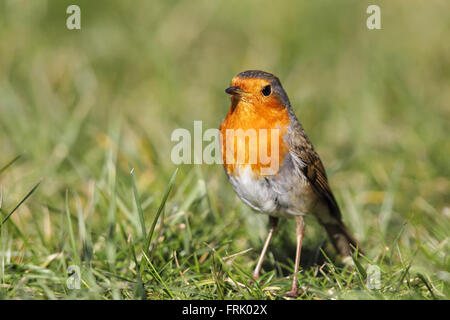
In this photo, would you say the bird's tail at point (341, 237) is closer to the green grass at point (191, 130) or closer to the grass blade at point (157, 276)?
the green grass at point (191, 130)

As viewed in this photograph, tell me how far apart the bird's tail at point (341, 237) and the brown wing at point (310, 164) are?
81 mm

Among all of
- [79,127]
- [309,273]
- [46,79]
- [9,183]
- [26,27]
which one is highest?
[26,27]

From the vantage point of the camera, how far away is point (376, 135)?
18.3ft

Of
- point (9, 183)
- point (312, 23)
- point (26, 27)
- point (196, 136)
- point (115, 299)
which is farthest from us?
point (312, 23)

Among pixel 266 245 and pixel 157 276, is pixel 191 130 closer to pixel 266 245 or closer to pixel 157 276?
pixel 266 245

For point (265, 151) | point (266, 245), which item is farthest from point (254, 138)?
point (266, 245)

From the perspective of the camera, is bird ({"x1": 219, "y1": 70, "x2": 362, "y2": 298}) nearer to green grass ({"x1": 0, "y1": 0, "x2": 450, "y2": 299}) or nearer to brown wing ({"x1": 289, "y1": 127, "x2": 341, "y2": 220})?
brown wing ({"x1": 289, "y1": 127, "x2": 341, "y2": 220})

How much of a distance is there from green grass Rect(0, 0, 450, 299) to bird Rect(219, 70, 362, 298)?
332 mm

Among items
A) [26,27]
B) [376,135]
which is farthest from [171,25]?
[376,135]

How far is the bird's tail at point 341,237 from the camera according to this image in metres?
3.89

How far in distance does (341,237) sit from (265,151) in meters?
1.03

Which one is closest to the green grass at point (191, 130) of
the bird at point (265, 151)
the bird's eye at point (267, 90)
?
the bird at point (265, 151)

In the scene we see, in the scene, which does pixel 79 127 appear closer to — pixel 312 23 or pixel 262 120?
pixel 262 120

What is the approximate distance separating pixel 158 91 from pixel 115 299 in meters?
3.86
